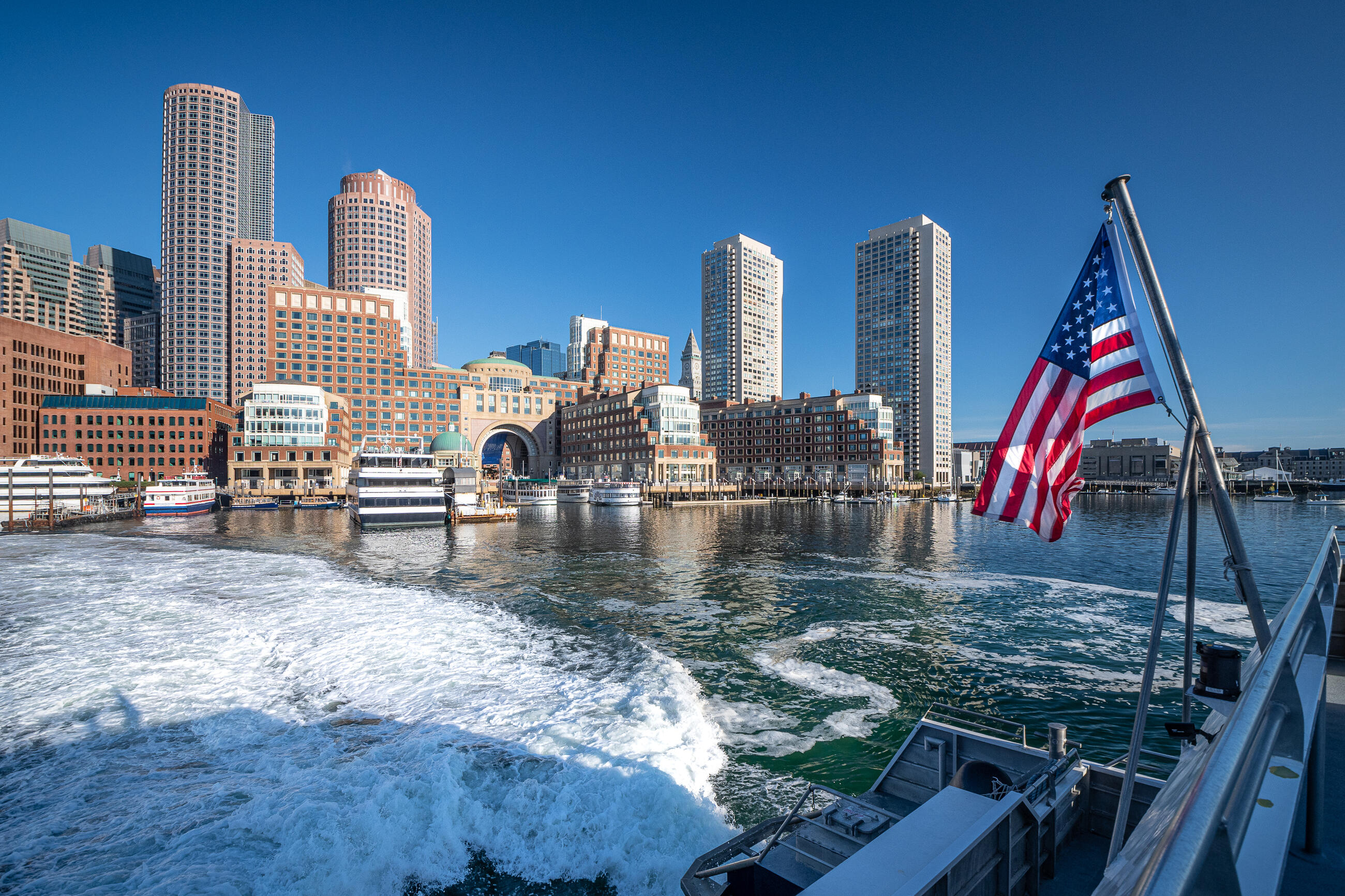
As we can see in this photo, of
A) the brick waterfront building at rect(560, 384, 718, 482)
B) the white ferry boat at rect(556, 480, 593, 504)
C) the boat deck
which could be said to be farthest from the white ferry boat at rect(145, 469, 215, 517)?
the boat deck

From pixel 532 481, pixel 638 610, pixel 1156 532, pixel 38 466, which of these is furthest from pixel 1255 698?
pixel 532 481

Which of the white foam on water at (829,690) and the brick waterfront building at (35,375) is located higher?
the brick waterfront building at (35,375)

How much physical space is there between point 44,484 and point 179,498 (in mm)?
12252

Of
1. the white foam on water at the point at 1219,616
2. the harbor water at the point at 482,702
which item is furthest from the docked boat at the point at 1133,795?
the white foam on water at the point at 1219,616

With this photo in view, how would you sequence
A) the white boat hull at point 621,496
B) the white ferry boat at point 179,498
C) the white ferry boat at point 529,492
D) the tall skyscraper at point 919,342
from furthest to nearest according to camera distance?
the tall skyscraper at point 919,342, the white ferry boat at point 529,492, the white boat hull at point 621,496, the white ferry boat at point 179,498

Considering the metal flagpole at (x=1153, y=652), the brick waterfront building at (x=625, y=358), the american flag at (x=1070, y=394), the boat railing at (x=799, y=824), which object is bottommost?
the boat railing at (x=799, y=824)

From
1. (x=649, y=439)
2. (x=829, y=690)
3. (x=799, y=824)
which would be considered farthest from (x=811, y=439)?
(x=799, y=824)

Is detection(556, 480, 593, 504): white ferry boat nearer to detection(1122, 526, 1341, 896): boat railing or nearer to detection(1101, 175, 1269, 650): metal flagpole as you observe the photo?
detection(1101, 175, 1269, 650): metal flagpole

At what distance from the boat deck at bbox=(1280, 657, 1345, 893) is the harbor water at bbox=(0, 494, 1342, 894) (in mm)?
7052

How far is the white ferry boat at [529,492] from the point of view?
104062mm

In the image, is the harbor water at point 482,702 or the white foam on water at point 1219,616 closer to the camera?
the harbor water at point 482,702

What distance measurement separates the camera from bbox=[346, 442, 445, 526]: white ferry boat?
6112 centimetres

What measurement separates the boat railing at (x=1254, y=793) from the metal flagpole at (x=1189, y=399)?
1.64 meters

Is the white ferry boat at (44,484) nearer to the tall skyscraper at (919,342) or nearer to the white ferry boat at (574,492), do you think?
the white ferry boat at (574,492)
